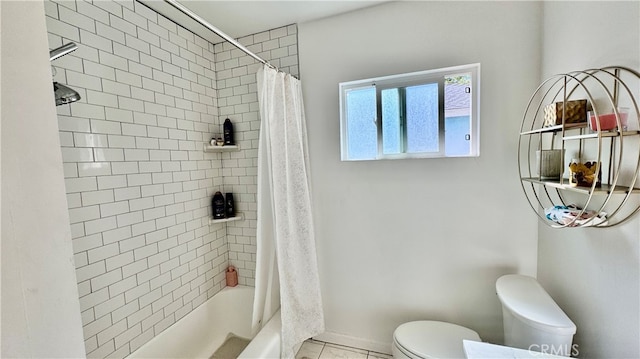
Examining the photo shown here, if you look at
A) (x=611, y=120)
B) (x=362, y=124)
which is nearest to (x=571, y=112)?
(x=611, y=120)

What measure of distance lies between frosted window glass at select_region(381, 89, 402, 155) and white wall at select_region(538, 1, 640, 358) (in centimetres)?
79

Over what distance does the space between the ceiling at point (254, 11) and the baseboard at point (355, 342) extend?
236 cm

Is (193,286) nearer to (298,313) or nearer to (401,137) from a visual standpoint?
(298,313)

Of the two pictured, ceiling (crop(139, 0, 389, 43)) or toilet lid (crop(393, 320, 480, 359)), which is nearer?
toilet lid (crop(393, 320, 480, 359))

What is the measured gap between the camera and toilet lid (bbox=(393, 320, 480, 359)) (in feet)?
4.20

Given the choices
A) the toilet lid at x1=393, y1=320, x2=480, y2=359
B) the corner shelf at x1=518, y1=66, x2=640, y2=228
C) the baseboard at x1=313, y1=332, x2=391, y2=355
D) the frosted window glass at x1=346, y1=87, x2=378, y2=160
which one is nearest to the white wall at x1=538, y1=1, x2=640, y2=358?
the corner shelf at x1=518, y1=66, x2=640, y2=228

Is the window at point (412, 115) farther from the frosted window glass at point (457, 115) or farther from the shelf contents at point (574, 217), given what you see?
the shelf contents at point (574, 217)

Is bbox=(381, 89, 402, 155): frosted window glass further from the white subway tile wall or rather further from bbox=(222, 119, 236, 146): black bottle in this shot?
bbox=(222, 119, 236, 146): black bottle

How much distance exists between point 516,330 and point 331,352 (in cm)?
120

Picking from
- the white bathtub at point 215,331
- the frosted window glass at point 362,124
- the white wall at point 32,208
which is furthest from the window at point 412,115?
the white wall at point 32,208

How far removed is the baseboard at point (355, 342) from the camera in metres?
1.76

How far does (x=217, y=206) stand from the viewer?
2.01m

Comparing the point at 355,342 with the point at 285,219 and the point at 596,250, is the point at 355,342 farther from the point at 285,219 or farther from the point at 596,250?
the point at 596,250

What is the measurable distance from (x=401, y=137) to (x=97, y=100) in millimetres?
1818
